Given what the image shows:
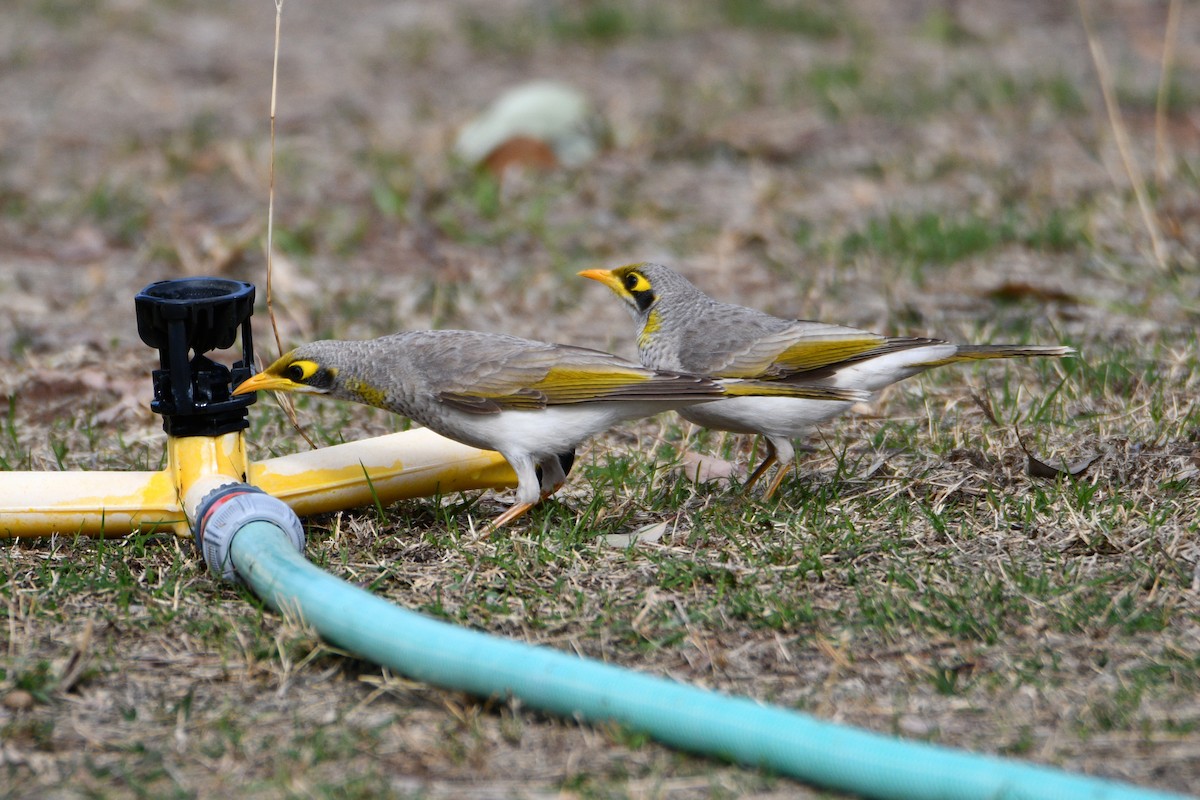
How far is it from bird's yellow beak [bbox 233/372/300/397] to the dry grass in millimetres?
546

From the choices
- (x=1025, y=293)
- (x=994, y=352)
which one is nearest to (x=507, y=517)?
(x=994, y=352)

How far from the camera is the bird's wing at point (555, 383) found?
511cm

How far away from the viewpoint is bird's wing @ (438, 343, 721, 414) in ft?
16.8

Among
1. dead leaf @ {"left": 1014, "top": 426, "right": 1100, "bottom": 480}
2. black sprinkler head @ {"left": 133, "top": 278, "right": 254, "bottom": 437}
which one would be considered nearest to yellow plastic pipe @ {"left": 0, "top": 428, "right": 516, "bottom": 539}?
black sprinkler head @ {"left": 133, "top": 278, "right": 254, "bottom": 437}

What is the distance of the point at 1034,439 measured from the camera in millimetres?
5820

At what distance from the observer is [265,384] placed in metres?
5.09

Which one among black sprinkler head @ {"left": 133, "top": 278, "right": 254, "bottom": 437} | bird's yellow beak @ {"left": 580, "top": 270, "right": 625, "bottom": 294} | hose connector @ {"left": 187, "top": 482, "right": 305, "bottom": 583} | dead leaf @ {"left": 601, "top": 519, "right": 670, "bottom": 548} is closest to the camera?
hose connector @ {"left": 187, "top": 482, "right": 305, "bottom": 583}

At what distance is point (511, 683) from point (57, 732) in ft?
4.15

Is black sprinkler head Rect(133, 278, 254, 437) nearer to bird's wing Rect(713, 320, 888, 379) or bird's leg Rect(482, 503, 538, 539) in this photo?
bird's leg Rect(482, 503, 538, 539)

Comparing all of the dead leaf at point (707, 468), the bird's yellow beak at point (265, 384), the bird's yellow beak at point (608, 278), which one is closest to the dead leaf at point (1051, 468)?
the dead leaf at point (707, 468)

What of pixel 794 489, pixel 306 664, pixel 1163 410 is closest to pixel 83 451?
pixel 306 664

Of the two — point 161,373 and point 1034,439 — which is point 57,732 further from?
point 1034,439

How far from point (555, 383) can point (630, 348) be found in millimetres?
2451

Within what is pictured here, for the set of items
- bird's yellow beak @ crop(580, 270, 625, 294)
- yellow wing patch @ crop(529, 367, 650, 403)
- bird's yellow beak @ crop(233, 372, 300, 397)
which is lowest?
bird's yellow beak @ crop(233, 372, 300, 397)
